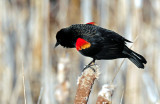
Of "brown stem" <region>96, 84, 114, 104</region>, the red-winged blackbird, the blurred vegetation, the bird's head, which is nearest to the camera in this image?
"brown stem" <region>96, 84, 114, 104</region>

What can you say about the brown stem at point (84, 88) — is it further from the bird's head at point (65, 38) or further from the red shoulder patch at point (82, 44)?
the bird's head at point (65, 38)

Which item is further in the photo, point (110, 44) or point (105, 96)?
point (110, 44)

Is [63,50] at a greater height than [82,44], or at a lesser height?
lesser

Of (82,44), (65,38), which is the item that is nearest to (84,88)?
(82,44)

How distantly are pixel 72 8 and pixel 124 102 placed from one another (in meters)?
1.36

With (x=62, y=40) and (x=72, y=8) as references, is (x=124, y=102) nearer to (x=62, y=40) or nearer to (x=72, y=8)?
(x=62, y=40)

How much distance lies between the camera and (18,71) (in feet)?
8.97

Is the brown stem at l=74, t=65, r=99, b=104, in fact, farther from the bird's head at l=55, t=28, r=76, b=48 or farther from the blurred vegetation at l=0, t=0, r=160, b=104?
the blurred vegetation at l=0, t=0, r=160, b=104

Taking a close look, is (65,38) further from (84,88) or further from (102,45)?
(84,88)

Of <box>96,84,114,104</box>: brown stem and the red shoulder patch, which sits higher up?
the red shoulder patch

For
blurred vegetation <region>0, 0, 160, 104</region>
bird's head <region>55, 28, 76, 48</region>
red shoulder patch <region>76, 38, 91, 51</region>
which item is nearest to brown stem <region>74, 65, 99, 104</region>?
red shoulder patch <region>76, 38, 91, 51</region>

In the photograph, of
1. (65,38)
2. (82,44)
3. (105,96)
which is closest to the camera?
(105,96)

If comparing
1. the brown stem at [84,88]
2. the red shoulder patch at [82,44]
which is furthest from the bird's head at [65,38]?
the brown stem at [84,88]

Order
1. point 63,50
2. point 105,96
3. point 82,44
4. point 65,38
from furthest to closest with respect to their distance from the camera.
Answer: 1. point 63,50
2. point 65,38
3. point 82,44
4. point 105,96
